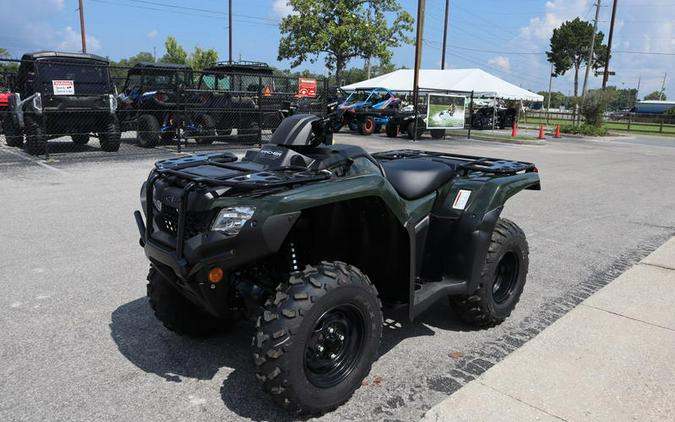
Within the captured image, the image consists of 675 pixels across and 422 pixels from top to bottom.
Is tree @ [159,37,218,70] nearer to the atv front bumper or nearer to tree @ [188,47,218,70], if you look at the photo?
tree @ [188,47,218,70]

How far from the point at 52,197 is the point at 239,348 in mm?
5782

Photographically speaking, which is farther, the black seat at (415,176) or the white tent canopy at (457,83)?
the white tent canopy at (457,83)

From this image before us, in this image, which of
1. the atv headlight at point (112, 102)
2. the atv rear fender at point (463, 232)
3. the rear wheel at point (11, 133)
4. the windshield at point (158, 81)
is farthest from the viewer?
the windshield at point (158, 81)

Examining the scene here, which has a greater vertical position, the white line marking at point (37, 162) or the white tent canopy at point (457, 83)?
the white tent canopy at point (457, 83)

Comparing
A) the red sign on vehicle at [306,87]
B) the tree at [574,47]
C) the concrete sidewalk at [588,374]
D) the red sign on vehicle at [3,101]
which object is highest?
the tree at [574,47]

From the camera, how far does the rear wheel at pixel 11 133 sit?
13.1m

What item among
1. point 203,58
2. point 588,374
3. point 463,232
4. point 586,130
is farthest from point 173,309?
point 203,58

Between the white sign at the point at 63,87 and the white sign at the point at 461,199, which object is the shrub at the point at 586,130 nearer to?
the white sign at the point at 63,87

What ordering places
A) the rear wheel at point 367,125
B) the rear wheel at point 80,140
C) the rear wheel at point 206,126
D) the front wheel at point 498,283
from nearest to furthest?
1. the front wheel at point 498,283
2. the rear wheel at point 80,140
3. the rear wheel at point 206,126
4. the rear wheel at point 367,125

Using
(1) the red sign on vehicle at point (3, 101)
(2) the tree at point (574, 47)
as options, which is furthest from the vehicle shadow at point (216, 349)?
(2) the tree at point (574, 47)

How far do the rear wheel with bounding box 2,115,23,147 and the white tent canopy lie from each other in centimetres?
1762

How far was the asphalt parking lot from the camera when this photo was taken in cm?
289

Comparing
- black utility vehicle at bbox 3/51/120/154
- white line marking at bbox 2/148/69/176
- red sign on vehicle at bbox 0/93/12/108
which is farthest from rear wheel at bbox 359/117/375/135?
white line marking at bbox 2/148/69/176

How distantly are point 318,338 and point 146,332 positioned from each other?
156cm
